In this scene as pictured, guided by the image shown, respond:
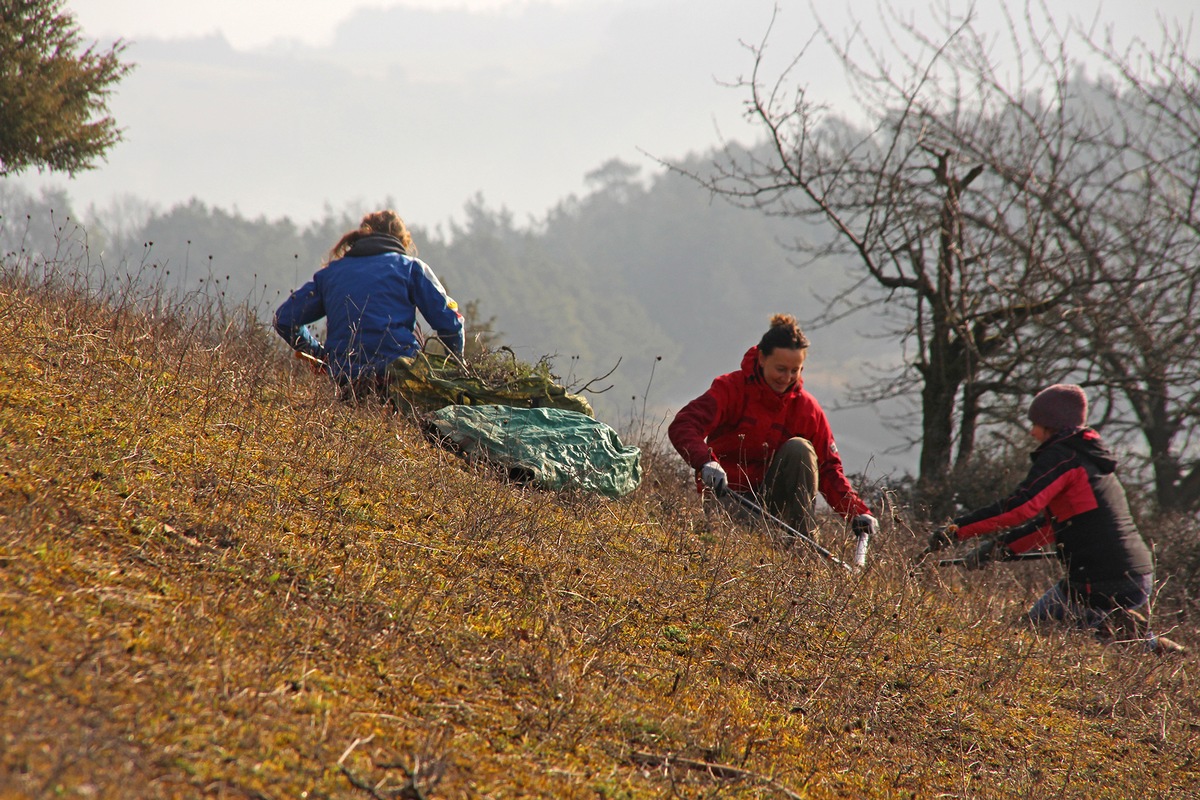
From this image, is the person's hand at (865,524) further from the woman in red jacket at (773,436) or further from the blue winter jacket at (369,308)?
the blue winter jacket at (369,308)

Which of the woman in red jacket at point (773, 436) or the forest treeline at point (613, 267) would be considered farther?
the forest treeline at point (613, 267)

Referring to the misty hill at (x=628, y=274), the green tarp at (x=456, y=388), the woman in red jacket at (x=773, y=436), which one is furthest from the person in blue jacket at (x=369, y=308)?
the misty hill at (x=628, y=274)

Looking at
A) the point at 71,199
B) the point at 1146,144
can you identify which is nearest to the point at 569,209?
the point at 71,199

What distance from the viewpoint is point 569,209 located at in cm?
11975

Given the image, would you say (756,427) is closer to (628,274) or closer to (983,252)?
(983,252)

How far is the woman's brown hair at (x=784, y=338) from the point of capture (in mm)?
5160

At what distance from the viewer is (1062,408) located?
5074 millimetres

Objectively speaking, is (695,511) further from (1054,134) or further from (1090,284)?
(1054,134)

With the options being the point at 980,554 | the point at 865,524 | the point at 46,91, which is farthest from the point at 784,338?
the point at 46,91

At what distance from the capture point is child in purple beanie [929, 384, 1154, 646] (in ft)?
16.2

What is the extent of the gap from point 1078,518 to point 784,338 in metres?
1.90

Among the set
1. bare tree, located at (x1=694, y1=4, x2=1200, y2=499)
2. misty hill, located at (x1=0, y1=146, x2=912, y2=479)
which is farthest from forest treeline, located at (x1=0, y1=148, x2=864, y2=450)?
bare tree, located at (x1=694, y1=4, x2=1200, y2=499)

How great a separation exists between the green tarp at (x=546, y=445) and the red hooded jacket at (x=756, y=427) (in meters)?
0.47

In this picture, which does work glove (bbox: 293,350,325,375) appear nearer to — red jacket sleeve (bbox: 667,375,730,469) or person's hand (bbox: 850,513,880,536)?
red jacket sleeve (bbox: 667,375,730,469)
